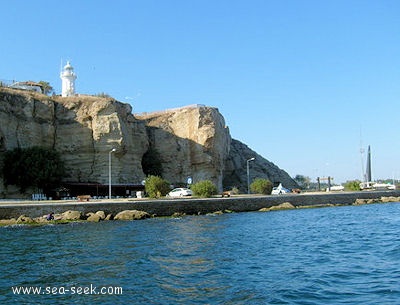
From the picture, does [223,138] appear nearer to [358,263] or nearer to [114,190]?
[114,190]

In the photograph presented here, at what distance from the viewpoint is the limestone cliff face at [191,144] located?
73.7 m

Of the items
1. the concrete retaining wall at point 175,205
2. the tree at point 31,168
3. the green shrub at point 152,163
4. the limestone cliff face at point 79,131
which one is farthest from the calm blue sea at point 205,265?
the green shrub at point 152,163

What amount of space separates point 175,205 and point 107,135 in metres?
22.5

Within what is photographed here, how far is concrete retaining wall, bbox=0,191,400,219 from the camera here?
3603 centimetres

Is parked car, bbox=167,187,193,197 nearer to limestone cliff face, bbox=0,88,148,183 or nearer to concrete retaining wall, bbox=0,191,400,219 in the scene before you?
concrete retaining wall, bbox=0,191,400,219

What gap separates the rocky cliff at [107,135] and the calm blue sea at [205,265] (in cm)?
3136

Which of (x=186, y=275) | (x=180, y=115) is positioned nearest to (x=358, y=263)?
(x=186, y=275)

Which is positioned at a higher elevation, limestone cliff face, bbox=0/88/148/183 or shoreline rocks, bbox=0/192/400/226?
limestone cliff face, bbox=0/88/148/183

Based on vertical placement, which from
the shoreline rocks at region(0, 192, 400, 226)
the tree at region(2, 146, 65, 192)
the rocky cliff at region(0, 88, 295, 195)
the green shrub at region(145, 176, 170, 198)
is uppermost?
the rocky cliff at region(0, 88, 295, 195)

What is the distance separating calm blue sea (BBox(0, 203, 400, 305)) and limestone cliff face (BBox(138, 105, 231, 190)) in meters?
44.6

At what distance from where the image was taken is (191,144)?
249 ft

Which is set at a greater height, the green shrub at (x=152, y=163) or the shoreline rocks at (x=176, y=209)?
the green shrub at (x=152, y=163)

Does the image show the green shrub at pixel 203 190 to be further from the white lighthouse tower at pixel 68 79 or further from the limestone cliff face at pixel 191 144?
the white lighthouse tower at pixel 68 79

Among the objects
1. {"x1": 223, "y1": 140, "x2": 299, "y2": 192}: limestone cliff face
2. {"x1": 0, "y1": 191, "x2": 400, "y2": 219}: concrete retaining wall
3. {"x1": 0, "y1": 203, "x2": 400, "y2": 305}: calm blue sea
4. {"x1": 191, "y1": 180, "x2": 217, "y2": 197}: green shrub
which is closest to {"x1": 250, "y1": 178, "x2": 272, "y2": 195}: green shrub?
{"x1": 0, "y1": 191, "x2": 400, "y2": 219}: concrete retaining wall
